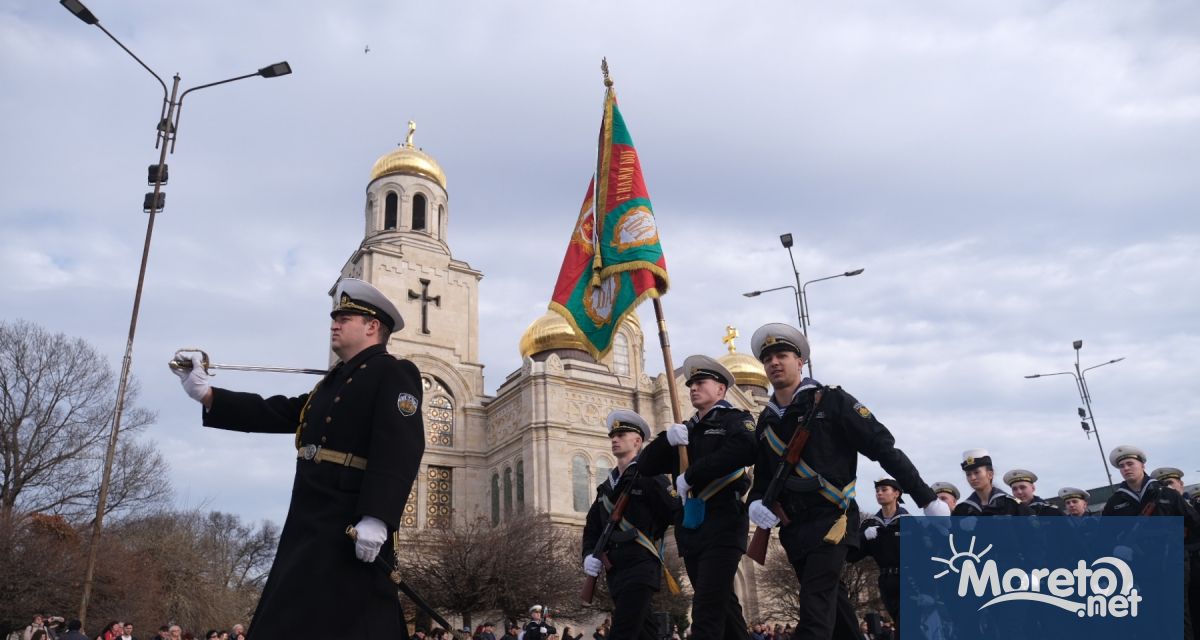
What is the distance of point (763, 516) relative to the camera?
245 inches

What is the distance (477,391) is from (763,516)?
39171mm

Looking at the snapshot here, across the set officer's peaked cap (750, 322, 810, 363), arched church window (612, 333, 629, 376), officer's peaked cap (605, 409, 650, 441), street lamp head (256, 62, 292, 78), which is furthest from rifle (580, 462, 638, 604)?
arched church window (612, 333, 629, 376)

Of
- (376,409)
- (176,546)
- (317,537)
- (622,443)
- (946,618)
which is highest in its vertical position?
(176,546)

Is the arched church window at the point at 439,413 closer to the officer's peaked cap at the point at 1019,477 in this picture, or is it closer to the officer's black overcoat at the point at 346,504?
the officer's peaked cap at the point at 1019,477

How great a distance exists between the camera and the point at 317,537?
14.8 ft

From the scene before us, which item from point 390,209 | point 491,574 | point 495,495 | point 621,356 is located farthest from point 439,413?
point 491,574

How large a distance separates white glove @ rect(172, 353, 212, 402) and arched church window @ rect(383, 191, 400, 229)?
43.0 meters

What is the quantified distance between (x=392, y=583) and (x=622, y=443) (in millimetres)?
4386

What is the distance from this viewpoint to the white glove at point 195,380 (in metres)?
5.22

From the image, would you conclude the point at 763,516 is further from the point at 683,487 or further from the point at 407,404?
the point at 407,404

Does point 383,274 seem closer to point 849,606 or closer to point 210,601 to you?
point 210,601

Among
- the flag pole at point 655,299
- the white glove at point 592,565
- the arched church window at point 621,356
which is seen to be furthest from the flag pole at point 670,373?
the arched church window at point 621,356

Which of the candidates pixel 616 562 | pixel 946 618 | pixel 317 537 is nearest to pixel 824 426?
pixel 946 618

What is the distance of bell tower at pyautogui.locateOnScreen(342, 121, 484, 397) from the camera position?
43469 mm
